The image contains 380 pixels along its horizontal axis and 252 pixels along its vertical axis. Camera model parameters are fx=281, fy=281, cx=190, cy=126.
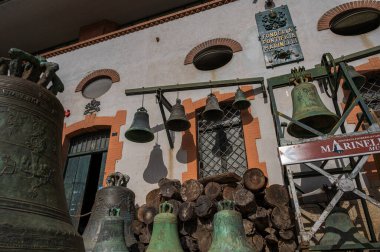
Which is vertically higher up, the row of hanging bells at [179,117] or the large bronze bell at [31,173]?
the row of hanging bells at [179,117]

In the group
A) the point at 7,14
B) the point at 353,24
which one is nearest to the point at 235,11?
the point at 353,24

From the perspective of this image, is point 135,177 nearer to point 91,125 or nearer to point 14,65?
point 91,125

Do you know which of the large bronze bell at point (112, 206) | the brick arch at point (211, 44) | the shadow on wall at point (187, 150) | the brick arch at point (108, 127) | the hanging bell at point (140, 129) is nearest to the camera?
the large bronze bell at point (112, 206)

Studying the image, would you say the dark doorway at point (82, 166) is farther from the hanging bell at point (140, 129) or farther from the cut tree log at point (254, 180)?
the cut tree log at point (254, 180)

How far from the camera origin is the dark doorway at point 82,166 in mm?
7148

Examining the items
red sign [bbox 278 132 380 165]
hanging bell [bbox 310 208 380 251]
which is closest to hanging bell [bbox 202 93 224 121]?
red sign [bbox 278 132 380 165]

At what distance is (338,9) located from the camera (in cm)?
684

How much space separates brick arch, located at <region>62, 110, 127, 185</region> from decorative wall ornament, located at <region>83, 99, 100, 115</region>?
5.9 inches

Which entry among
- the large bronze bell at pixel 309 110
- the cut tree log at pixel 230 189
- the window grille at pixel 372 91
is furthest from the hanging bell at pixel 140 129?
the window grille at pixel 372 91

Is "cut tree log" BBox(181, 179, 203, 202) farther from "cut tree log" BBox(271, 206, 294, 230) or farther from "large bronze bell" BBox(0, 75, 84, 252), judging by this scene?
"large bronze bell" BBox(0, 75, 84, 252)

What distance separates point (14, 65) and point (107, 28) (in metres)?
9.48

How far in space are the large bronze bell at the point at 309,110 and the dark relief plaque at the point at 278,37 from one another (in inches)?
74.7

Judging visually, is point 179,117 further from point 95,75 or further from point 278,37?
point 95,75

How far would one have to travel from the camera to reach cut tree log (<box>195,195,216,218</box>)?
456 centimetres
